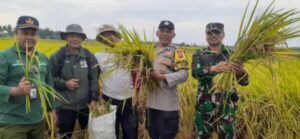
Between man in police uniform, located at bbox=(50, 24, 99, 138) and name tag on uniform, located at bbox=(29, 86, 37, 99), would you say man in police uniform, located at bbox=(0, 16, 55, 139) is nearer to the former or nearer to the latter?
name tag on uniform, located at bbox=(29, 86, 37, 99)

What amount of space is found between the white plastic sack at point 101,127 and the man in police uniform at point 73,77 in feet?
0.62

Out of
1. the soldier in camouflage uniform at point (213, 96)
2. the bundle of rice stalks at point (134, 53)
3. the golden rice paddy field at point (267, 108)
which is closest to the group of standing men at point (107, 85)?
the soldier in camouflage uniform at point (213, 96)

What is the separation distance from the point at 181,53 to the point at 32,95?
5.15 feet

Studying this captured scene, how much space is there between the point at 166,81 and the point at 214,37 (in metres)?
0.66

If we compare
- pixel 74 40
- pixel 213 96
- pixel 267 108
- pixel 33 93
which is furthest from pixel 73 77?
pixel 267 108

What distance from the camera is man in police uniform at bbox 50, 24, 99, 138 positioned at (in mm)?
4344

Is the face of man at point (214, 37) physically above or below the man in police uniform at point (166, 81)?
above

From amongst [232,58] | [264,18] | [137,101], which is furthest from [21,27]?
[264,18]

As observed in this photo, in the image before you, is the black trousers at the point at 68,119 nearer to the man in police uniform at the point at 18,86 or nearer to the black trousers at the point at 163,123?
the man in police uniform at the point at 18,86

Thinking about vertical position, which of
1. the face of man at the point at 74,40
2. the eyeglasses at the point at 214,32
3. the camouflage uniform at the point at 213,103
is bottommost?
the camouflage uniform at the point at 213,103

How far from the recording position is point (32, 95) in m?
3.57

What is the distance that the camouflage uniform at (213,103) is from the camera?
4.04 m

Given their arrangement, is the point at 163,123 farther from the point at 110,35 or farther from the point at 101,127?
the point at 110,35

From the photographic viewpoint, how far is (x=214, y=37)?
3982 mm
